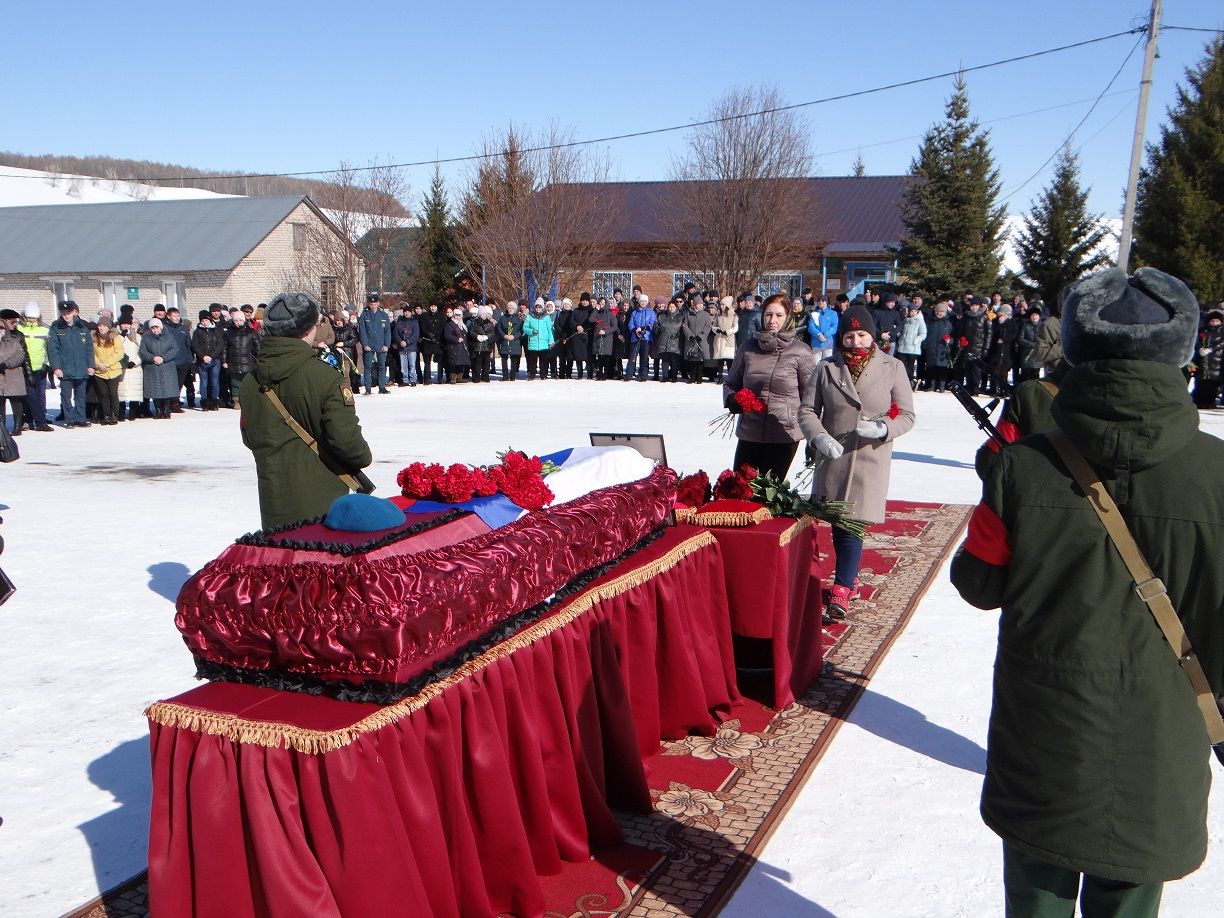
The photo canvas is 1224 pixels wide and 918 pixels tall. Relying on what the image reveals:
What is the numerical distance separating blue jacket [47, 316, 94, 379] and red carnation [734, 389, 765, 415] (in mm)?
11785

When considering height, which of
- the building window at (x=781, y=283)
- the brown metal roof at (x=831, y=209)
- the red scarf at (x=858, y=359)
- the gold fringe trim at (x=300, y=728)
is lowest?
the gold fringe trim at (x=300, y=728)

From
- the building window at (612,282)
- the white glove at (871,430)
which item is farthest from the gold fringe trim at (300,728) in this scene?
the building window at (612,282)

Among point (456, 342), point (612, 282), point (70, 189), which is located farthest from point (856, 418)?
point (70, 189)

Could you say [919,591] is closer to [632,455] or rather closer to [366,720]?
[632,455]

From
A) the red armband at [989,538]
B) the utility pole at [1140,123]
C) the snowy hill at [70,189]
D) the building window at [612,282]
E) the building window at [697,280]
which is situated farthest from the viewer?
the snowy hill at [70,189]

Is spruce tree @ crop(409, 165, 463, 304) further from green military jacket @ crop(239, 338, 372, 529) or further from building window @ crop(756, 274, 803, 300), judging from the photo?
green military jacket @ crop(239, 338, 372, 529)

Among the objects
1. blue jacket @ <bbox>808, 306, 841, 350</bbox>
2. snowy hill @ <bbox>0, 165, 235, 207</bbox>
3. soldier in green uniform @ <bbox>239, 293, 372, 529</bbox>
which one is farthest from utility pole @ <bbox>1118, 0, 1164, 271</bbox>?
snowy hill @ <bbox>0, 165, 235, 207</bbox>

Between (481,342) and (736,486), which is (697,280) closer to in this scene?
(481,342)

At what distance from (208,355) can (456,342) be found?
5.59 m

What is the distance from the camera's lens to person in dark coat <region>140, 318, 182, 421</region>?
50.2ft

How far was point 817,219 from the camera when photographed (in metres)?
38.9

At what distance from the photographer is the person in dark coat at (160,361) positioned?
50.2 ft

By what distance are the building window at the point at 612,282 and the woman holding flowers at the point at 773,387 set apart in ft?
115

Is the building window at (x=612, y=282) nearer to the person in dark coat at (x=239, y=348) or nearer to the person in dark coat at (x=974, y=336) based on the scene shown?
the person in dark coat at (x=974, y=336)
